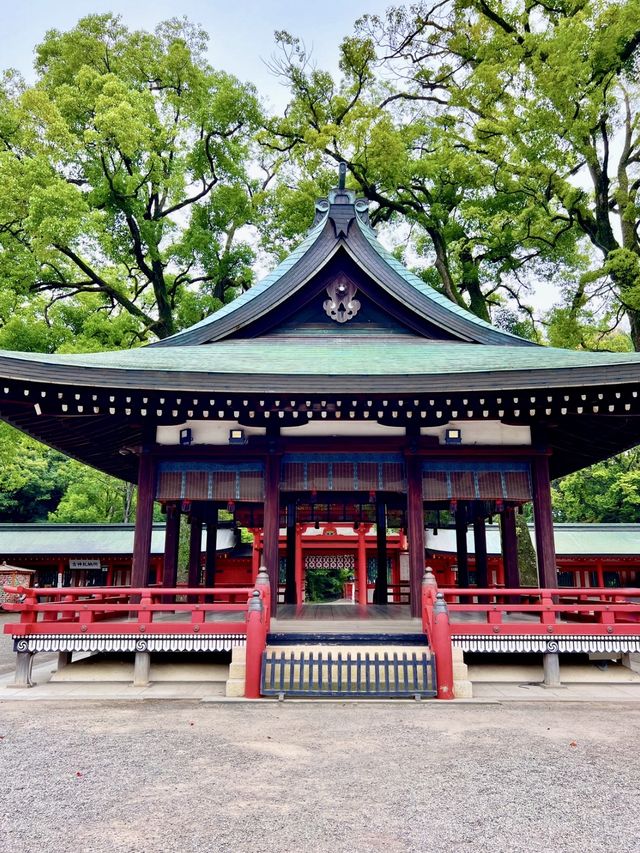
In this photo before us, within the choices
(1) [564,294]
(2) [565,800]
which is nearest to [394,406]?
(2) [565,800]

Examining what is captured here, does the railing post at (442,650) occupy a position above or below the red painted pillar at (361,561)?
below

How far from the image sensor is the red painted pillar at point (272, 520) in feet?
32.9

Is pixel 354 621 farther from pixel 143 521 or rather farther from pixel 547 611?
pixel 143 521

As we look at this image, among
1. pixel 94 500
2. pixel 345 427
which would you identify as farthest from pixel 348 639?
pixel 94 500

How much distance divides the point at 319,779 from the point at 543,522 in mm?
6715

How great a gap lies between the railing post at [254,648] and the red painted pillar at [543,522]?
5037 millimetres

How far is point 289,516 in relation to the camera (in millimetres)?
15461

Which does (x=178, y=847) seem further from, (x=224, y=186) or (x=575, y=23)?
(x=224, y=186)

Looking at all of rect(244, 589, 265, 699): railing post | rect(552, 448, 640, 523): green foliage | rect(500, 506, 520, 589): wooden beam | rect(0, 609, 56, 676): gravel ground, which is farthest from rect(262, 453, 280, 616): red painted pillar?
rect(552, 448, 640, 523): green foliage

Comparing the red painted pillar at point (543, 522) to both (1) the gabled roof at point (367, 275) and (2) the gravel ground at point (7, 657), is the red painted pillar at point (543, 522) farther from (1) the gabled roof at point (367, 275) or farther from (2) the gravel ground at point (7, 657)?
(2) the gravel ground at point (7, 657)

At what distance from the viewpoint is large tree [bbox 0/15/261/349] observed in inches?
738

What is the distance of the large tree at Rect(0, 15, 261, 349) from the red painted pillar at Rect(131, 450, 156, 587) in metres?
10.3

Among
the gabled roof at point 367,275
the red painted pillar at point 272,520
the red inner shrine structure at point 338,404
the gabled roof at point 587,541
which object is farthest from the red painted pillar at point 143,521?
the gabled roof at point 587,541

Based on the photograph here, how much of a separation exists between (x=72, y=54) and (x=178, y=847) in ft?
88.0
